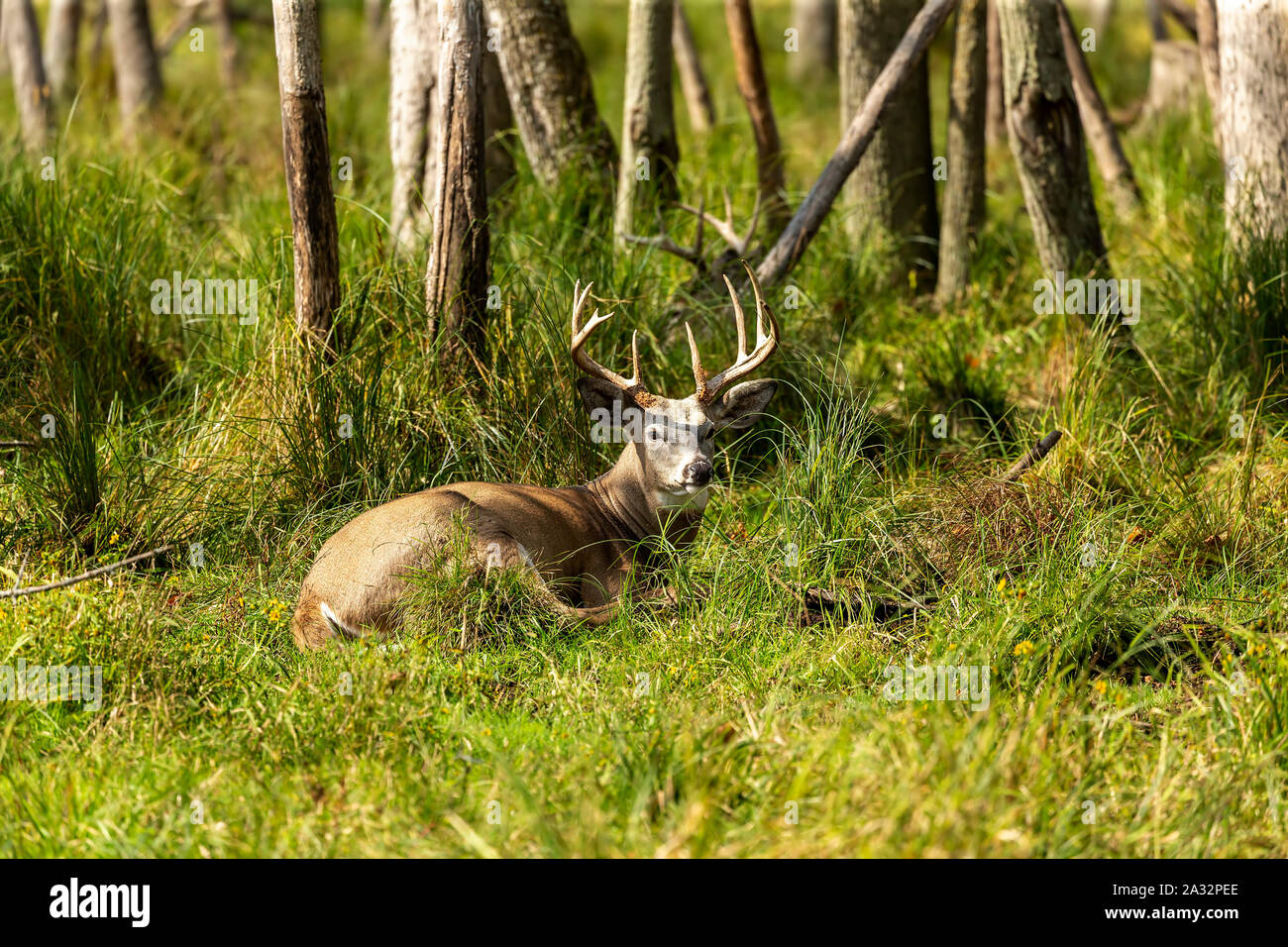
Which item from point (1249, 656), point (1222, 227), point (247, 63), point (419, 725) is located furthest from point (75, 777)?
point (247, 63)

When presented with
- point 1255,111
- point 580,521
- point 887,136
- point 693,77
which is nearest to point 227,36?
point 693,77

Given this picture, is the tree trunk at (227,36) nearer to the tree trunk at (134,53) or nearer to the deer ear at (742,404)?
the tree trunk at (134,53)

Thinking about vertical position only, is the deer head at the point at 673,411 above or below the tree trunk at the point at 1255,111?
below

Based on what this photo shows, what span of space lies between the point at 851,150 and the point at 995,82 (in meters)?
5.80

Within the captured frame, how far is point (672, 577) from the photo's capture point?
17.3 ft

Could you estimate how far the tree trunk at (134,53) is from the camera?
45.7ft

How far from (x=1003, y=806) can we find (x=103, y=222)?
5922 millimetres

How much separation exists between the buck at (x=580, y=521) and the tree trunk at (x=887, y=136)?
3.11 metres

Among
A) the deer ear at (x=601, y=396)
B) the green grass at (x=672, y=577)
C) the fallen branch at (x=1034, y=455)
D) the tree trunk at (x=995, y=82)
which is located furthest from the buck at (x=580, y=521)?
the tree trunk at (x=995, y=82)

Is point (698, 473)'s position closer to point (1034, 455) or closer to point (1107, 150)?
point (1034, 455)

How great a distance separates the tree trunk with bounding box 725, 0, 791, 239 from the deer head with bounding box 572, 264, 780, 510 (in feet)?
10.1

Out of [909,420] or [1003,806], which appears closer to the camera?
[1003,806]

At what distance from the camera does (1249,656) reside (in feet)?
14.2

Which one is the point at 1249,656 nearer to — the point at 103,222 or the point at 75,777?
the point at 75,777
